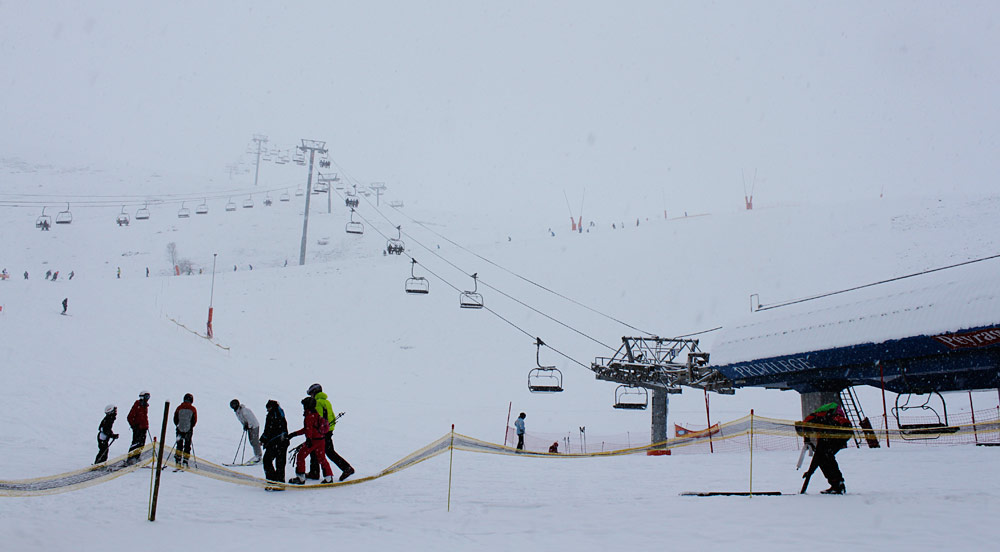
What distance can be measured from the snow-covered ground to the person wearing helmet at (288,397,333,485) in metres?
0.80

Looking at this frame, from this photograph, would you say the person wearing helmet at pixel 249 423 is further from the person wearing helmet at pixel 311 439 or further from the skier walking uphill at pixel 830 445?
the skier walking uphill at pixel 830 445

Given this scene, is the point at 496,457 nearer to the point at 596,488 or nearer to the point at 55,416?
the point at 596,488

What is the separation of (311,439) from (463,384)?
2140cm

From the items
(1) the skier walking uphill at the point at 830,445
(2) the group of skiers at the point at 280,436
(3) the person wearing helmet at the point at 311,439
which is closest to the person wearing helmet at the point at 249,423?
(2) the group of skiers at the point at 280,436

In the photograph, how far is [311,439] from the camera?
11.9 meters

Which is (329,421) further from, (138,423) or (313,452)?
(138,423)

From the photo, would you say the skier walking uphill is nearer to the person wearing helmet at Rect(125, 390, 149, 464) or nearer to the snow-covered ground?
the snow-covered ground

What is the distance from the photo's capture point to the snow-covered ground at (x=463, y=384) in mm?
8445

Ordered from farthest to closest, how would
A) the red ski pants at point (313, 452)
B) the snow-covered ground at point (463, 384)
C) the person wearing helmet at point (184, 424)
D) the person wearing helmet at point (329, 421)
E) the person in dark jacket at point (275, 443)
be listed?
1. the person wearing helmet at point (184, 424)
2. the person wearing helmet at point (329, 421)
3. the red ski pants at point (313, 452)
4. the person in dark jacket at point (275, 443)
5. the snow-covered ground at point (463, 384)

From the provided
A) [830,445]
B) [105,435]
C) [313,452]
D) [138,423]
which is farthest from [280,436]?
[830,445]

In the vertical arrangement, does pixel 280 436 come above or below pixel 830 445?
below

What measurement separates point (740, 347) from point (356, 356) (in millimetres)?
21791

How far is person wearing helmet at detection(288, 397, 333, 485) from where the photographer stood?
11695mm

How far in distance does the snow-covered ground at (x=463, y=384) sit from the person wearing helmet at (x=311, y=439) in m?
0.80
